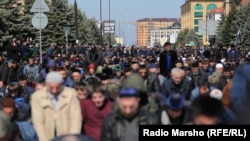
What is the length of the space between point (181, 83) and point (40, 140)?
4.66m

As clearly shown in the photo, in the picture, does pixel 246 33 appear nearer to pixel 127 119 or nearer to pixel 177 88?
pixel 177 88

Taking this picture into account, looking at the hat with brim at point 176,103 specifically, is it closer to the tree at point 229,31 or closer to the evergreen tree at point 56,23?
the evergreen tree at point 56,23

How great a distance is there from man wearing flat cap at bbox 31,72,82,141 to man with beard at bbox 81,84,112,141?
301 mm

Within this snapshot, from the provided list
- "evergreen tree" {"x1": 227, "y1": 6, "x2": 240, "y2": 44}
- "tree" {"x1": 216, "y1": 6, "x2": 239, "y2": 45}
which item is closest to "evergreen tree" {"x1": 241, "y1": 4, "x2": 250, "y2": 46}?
"evergreen tree" {"x1": 227, "y1": 6, "x2": 240, "y2": 44}

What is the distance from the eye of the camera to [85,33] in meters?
88.8

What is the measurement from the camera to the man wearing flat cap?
926 cm

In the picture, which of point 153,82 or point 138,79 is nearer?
point 138,79

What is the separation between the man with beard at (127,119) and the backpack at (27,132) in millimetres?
1684

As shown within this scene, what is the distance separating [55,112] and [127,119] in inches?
98.4

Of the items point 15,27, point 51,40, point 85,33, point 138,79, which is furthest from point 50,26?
point 138,79

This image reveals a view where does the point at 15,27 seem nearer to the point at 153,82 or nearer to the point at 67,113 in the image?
the point at 153,82

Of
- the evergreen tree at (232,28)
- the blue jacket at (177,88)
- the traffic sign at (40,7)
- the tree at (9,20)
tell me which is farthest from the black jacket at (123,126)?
the evergreen tree at (232,28)

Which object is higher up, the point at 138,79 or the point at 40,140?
the point at 138,79

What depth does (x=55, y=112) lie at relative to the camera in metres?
9.38
